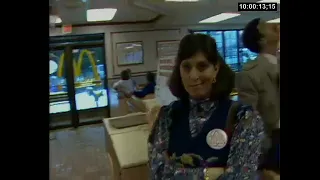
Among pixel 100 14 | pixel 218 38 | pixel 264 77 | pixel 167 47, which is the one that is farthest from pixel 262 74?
pixel 100 14

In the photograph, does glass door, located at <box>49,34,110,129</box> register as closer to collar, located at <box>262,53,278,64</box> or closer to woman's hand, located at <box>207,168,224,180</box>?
woman's hand, located at <box>207,168,224,180</box>

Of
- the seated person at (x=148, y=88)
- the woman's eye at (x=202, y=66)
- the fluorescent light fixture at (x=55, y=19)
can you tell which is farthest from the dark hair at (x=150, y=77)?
the fluorescent light fixture at (x=55, y=19)

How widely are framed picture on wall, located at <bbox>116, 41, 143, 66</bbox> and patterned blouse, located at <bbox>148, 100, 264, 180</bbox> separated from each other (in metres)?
0.13

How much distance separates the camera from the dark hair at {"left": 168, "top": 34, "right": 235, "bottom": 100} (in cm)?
79

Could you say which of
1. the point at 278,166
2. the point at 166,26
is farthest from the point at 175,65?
the point at 278,166

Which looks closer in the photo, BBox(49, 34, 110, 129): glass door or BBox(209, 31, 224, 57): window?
BBox(49, 34, 110, 129): glass door

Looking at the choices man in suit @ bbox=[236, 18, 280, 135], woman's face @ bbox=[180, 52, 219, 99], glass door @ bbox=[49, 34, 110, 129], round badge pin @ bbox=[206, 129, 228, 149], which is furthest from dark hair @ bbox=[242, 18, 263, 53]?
glass door @ bbox=[49, 34, 110, 129]

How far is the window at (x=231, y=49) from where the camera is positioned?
0.81m

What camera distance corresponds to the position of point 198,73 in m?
0.79
